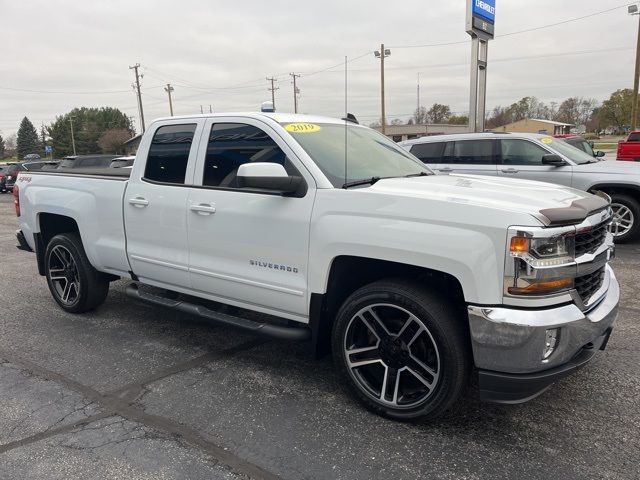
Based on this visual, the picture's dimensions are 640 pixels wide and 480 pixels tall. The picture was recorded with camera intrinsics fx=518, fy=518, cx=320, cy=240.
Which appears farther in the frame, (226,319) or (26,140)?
(26,140)

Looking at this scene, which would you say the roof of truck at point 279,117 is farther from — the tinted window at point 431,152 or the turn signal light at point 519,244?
the tinted window at point 431,152

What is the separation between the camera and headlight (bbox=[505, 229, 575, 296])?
2605 mm

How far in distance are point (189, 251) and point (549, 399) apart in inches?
110

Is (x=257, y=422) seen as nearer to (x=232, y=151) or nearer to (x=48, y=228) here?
(x=232, y=151)

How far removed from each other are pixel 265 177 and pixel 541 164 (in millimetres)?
7185

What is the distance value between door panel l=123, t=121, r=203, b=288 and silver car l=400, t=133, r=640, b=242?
4.45 metres

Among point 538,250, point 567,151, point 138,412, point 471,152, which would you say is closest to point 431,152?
point 471,152

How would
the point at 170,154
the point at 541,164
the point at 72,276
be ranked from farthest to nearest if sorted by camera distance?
the point at 541,164, the point at 72,276, the point at 170,154

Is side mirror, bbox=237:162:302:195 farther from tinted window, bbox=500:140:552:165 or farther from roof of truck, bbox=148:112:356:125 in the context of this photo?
tinted window, bbox=500:140:552:165

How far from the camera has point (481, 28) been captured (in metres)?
16.6

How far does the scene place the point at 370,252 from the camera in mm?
3074

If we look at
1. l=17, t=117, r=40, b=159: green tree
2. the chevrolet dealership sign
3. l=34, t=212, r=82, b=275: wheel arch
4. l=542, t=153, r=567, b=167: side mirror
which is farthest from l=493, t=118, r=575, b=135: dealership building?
l=17, t=117, r=40, b=159: green tree

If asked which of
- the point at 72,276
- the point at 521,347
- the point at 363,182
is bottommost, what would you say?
the point at 72,276

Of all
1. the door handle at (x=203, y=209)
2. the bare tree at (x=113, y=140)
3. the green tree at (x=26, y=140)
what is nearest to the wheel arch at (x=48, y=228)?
the door handle at (x=203, y=209)
